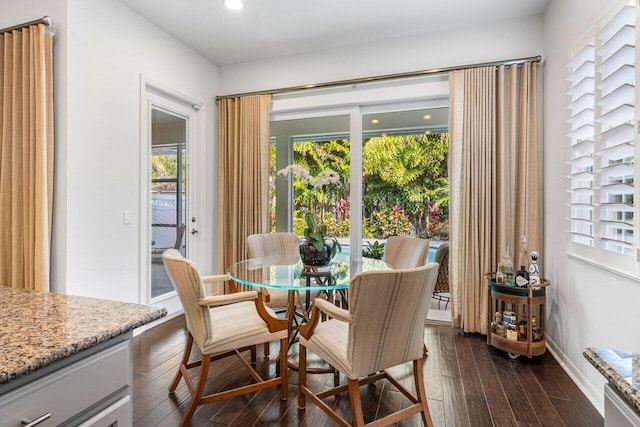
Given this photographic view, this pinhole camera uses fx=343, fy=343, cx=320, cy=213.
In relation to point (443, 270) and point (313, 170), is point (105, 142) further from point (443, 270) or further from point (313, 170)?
point (443, 270)

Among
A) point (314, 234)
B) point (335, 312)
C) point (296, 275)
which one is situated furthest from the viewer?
point (314, 234)

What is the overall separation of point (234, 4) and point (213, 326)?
8.27ft

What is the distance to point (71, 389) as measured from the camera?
2.66ft

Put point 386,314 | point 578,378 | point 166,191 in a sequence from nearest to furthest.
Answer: point 386,314
point 578,378
point 166,191

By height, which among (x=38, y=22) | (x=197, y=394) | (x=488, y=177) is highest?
(x=38, y=22)

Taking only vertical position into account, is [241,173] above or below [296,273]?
above

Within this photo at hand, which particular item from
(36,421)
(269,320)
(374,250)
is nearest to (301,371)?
(269,320)

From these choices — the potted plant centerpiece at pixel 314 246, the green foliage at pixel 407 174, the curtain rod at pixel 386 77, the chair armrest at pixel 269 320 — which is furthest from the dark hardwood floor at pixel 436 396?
the curtain rod at pixel 386 77

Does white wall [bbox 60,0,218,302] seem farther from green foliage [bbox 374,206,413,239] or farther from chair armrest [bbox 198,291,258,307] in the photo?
green foliage [bbox 374,206,413,239]

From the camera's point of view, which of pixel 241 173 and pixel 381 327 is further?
pixel 241 173

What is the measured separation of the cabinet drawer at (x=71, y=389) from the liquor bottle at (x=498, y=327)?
264cm

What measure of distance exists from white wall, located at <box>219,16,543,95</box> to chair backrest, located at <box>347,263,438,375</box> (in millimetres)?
2458

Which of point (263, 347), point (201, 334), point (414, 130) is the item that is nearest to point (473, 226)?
point (414, 130)

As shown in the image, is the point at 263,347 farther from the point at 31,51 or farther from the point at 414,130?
the point at 31,51
